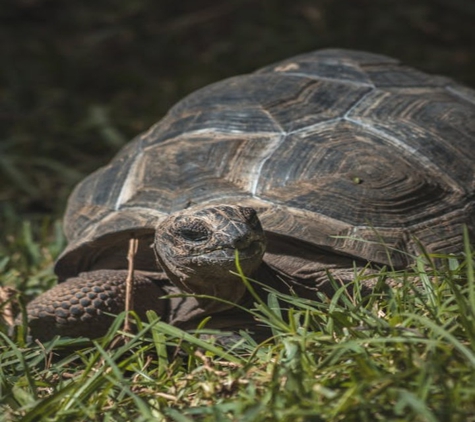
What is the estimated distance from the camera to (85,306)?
12.5 ft

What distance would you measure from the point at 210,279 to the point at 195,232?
0.21 metres

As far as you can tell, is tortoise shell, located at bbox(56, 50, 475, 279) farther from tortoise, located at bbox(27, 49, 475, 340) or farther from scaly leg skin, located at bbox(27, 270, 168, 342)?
scaly leg skin, located at bbox(27, 270, 168, 342)

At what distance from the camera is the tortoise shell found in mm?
3826

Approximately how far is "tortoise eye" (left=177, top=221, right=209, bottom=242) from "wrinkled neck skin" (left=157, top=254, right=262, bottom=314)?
0.09 m

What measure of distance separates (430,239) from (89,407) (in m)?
1.78

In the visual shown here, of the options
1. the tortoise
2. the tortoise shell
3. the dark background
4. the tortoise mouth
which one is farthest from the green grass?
the dark background

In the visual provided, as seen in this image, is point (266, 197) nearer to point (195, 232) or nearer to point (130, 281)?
point (195, 232)

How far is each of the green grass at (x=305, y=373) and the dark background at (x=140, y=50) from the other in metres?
3.70

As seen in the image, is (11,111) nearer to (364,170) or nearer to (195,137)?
(195,137)

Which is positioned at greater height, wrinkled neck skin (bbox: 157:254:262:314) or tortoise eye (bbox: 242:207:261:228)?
tortoise eye (bbox: 242:207:261:228)

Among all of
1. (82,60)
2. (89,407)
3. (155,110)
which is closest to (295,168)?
(89,407)

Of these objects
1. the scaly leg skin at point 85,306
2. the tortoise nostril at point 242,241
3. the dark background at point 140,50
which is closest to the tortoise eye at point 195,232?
the tortoise nostril at point 242,241

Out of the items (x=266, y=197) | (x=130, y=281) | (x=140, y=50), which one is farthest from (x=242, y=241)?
(x=140, y=50)

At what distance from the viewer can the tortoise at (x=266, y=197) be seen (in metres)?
3.69
